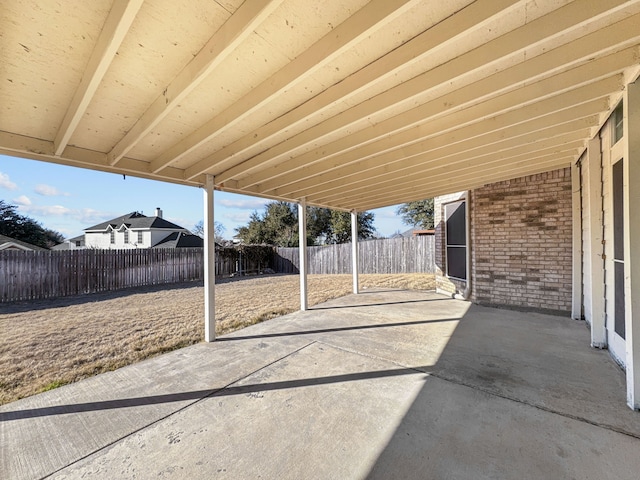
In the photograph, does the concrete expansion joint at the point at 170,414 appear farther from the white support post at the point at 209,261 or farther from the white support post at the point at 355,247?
the white support post at the point at 355,247

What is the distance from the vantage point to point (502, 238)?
18.1 ft

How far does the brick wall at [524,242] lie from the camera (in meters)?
4.89

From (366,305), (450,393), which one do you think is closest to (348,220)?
(366,305)

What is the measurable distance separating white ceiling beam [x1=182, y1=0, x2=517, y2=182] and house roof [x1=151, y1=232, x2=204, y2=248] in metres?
17.0

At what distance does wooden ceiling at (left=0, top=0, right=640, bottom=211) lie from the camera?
57.0 inches

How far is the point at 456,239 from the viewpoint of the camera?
6734 millimetres

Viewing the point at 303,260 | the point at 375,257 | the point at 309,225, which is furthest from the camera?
the point at 309,225

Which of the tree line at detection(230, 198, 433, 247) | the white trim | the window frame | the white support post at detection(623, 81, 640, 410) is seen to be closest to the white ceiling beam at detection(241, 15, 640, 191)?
the white support post at detection(623, 81, 640, 410)

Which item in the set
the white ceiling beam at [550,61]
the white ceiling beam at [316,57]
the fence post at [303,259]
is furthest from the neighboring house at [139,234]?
the white ceiling beam at [550,61]

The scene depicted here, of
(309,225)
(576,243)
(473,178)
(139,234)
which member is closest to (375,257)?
(473,178)

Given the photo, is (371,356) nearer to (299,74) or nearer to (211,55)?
(299,74)

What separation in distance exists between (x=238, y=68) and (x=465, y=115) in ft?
6.87

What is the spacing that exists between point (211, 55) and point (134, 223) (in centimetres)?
2265

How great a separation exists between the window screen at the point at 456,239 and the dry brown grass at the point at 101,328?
6.08ft
